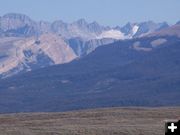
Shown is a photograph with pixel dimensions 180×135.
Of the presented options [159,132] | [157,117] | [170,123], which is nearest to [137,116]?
[157,117]

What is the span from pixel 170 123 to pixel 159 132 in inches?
1439

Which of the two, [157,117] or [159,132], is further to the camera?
[157,117]

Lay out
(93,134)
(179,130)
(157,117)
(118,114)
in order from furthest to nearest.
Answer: (118,114)
(157,117)
(93,134)
(179,130)

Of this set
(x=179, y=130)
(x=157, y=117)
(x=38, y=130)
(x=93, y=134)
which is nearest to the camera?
(x=179, y=130)

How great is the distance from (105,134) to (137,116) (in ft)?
92.2

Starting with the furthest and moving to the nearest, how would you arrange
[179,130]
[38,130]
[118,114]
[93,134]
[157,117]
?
[118,114] → [157,117] → [38,130] → [93,134] → [179,130]

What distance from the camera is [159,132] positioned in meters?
52.3

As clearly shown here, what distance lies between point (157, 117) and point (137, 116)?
9.62 feet

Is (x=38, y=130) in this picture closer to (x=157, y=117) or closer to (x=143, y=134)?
(x=143, y=134)

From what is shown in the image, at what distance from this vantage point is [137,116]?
254 ft

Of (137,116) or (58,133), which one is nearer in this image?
(58,133)

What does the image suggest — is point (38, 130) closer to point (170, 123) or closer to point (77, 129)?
point (77, 129)

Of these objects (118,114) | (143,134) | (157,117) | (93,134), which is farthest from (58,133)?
(118,114)

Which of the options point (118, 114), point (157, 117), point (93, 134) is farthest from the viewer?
point (118, 114)
